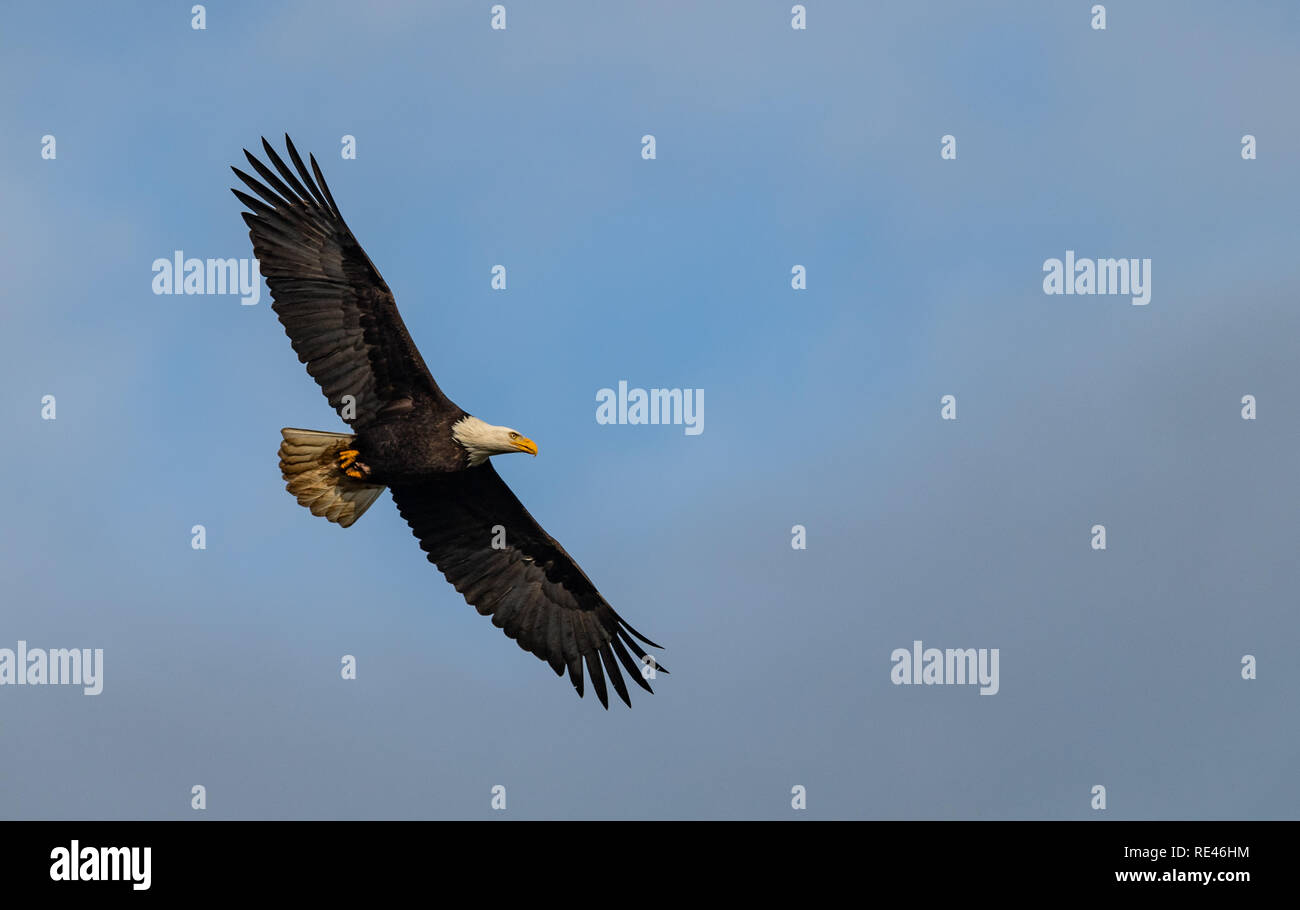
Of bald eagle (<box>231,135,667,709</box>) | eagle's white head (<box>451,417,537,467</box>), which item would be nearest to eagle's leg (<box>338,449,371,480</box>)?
bald eagle (<box>231,135,667,709</box>)

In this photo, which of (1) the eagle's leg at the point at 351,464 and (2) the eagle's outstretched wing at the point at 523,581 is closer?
(1) the eagle's leg at the point at 351,464

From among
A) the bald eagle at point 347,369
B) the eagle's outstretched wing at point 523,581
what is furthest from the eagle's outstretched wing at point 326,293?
the eagle's outstretched wing at point 523,581

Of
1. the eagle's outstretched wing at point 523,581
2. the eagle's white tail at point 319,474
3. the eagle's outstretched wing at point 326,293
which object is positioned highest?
the eagle's outstretched wing at point 326,293

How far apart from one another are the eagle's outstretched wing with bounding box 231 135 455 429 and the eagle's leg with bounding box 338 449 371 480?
35cm

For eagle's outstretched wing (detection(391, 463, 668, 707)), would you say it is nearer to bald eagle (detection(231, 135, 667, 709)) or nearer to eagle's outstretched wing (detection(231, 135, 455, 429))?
bald eagle (detection(231, 135, 667, 709))

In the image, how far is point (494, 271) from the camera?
18.9 metres

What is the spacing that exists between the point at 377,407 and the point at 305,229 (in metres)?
1.80

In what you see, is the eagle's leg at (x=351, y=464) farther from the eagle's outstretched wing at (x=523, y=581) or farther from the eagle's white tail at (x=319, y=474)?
the eagle's outstretched wing at (x=523, y=581)

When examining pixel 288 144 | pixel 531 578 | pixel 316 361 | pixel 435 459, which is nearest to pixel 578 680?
pixel 531 578

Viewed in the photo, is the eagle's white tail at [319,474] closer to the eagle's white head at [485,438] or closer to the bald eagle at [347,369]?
the bald eagle at [347,369]

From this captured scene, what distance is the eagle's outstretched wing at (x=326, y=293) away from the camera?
55.8ft

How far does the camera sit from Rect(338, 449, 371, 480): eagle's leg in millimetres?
17219

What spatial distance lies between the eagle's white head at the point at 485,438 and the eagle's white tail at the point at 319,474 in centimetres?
103

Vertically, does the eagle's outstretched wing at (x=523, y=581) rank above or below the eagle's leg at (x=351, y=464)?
below
